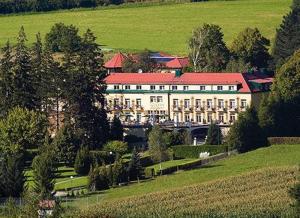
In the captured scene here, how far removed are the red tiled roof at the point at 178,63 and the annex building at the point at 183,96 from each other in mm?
11229

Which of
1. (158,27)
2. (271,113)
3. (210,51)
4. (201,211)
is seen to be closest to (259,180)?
(201,211)

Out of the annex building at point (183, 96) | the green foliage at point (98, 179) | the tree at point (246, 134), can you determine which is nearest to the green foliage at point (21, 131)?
the green foliage at point (98, 179)

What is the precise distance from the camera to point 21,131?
115 m

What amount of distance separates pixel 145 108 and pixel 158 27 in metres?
43.0

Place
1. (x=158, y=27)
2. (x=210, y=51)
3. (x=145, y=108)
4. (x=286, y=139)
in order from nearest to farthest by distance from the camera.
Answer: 1. (x=286, y=139)
2. (x=145, y=108)
3. (x=210, y=51)
4. (x=158, y=27)

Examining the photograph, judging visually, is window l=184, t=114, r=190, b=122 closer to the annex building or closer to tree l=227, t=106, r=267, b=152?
the annex building

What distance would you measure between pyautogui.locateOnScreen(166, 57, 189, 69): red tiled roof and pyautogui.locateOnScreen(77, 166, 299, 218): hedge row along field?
39.4 metres

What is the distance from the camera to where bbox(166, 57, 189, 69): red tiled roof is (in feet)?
471

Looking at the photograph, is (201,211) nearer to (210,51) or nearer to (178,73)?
(178,73)

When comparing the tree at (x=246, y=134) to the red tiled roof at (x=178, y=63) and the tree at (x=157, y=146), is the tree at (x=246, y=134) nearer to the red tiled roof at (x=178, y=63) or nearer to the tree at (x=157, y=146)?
the tree at (x=157, y=146)

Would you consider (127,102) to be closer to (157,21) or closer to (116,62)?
(116,62)

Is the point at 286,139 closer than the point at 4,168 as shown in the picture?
No

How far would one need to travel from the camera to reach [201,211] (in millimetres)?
91438

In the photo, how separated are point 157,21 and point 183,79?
44.3m
